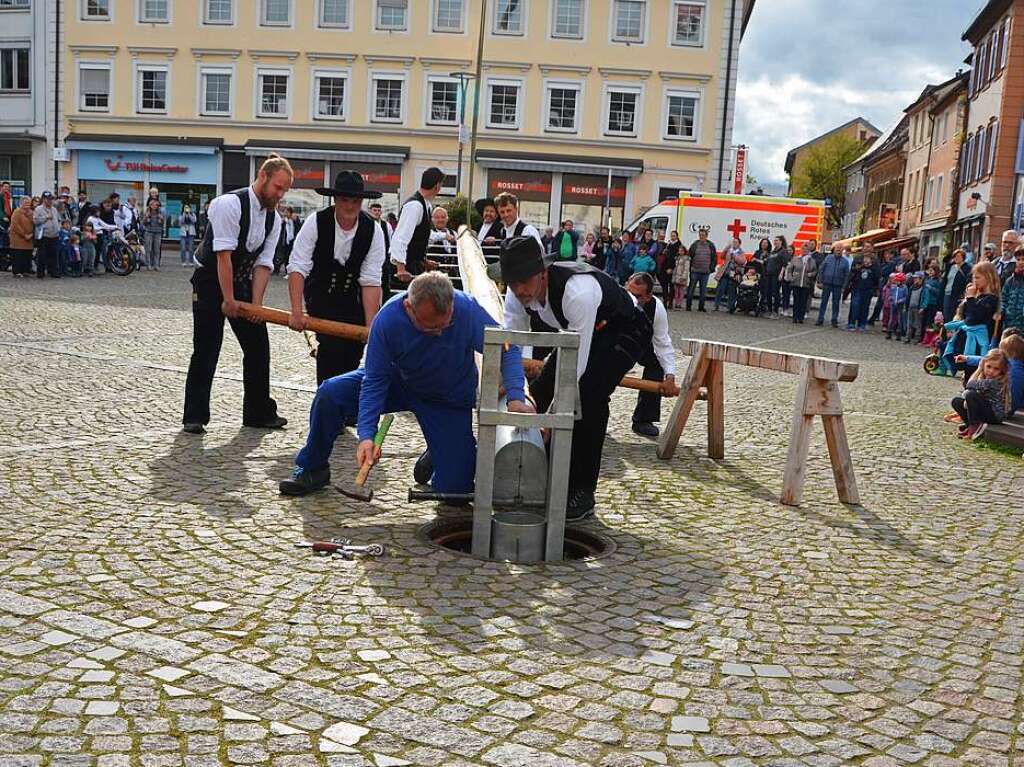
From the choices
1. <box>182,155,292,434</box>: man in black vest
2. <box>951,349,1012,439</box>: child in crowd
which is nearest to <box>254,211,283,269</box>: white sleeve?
<box>182,155,292,434</box>: man in black vest

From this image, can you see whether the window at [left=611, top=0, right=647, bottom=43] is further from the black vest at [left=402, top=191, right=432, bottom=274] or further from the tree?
the tree

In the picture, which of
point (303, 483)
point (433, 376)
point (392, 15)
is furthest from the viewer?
point (392, 15)

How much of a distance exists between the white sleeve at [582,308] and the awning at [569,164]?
37.8 m

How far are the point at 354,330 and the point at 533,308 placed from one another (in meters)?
2.10

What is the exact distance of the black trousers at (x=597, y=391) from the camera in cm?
625

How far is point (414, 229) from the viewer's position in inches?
412

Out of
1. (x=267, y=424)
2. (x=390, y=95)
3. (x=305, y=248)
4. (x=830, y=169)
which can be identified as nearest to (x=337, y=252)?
(x=305, y=248)

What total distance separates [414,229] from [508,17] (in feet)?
117

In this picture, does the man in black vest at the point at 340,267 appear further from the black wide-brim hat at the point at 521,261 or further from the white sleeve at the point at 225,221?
the black wide-brim hat at the point at 521,261

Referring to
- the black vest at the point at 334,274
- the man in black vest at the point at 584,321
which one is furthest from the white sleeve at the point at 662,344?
the black vest at the point at 334,274

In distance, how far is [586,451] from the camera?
6.25m

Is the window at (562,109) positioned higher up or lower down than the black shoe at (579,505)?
higher up

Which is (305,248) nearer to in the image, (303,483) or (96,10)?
(303,483)

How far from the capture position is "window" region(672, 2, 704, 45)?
142ft
